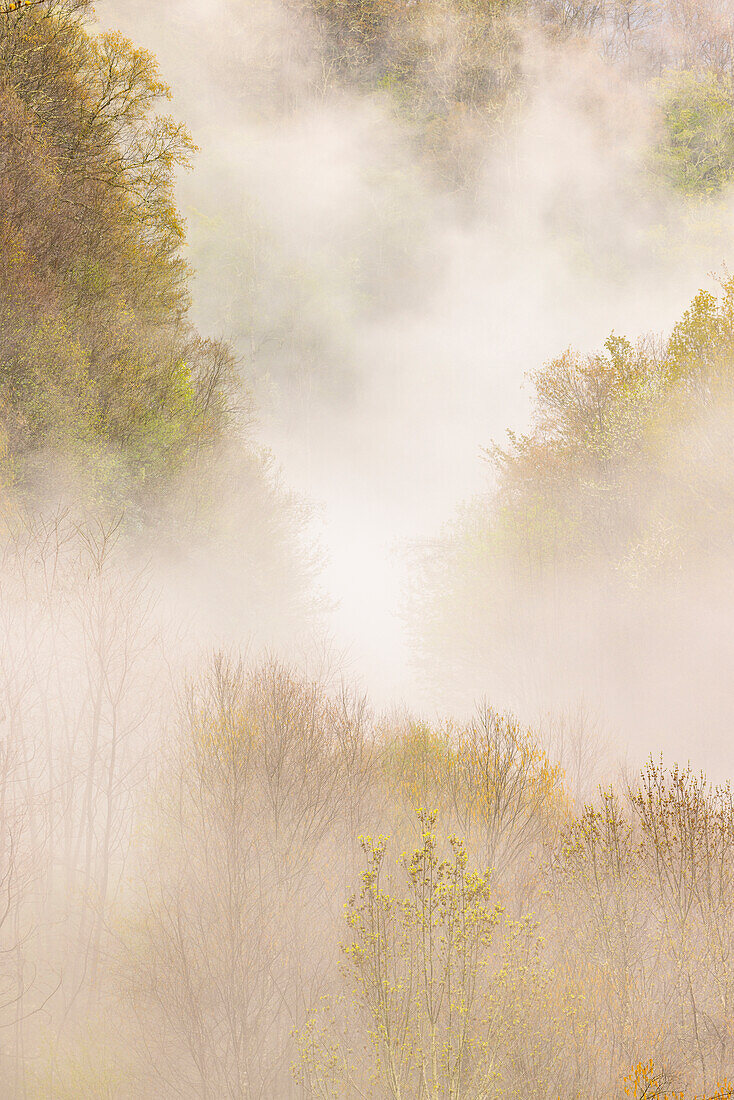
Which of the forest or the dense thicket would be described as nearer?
the forest

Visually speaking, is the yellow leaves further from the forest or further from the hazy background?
the hazy background

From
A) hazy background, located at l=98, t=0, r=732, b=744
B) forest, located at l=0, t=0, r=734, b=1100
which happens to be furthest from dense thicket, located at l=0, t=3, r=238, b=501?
hazy background, located at l=98, t=0, r=732, b=744

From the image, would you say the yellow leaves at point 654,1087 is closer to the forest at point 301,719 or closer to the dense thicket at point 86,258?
the forest at point 301,719

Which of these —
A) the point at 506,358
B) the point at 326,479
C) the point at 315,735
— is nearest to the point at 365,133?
the point at 506,358

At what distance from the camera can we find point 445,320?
128 m

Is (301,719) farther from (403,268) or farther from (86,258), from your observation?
(403,268)

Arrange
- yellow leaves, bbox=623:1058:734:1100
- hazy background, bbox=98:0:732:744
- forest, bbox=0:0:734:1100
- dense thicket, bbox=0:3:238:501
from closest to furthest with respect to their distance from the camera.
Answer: yellow leaves, bbox=623:1058:734:1100 < forest, bbox=0:0:734:1100 < dense thicket, bbox=0:3:238:501 < hazy background, bbox=98:0:732:744

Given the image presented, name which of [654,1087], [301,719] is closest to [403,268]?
[301,719]

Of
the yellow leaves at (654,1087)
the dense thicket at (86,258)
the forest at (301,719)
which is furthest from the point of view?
the dense thicket at (86,258)

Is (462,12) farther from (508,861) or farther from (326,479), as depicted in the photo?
(508,861)

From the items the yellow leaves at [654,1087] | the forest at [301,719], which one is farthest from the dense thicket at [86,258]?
the yellow leaves at [654,1087]

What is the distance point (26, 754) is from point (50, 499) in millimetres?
7894

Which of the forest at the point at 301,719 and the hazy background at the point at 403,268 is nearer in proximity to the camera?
the forest at the point at 301,719

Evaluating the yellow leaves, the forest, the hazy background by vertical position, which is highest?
the hazy background
